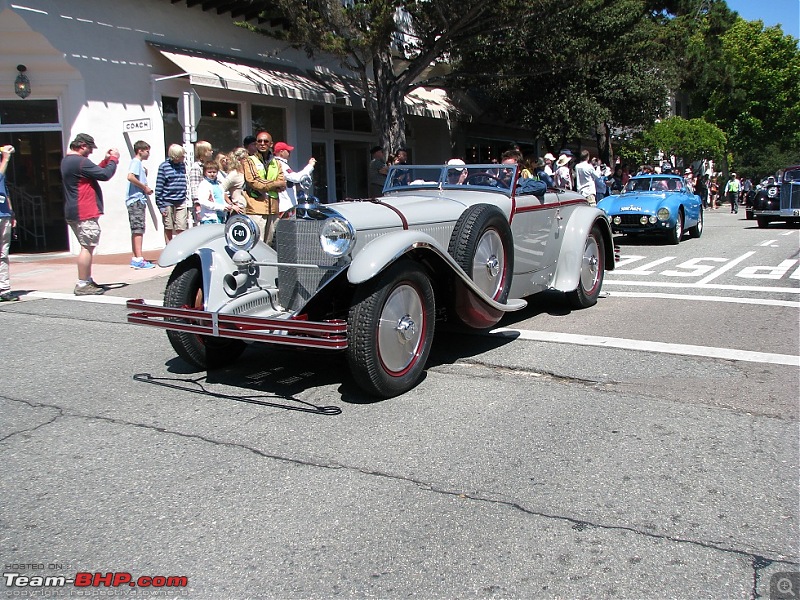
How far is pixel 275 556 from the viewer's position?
2.96 metres

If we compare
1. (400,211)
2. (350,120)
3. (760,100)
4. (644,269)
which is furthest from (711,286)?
(760,100)

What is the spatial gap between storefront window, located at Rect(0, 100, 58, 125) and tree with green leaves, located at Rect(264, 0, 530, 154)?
4.51 m

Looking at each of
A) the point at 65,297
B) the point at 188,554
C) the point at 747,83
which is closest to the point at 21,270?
the point at 65,297

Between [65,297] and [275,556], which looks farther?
[65,297]

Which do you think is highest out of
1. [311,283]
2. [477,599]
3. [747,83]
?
[747,83]

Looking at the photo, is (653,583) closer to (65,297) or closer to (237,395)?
(237,395)

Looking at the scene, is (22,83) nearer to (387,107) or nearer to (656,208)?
(387,107)

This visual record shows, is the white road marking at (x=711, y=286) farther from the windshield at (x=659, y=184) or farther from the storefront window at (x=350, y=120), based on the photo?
the storefront window at (x=350, y=120)

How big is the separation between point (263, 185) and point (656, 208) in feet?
29.0

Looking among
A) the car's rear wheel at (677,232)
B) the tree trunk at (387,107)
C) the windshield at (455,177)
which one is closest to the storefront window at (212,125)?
the tree trunk at (387,107)

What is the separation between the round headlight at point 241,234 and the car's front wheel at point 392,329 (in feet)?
3.43

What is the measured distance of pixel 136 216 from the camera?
11062 millimetres

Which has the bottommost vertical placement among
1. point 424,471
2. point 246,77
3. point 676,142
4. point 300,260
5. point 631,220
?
point 424,471

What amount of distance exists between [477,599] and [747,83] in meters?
49.5
